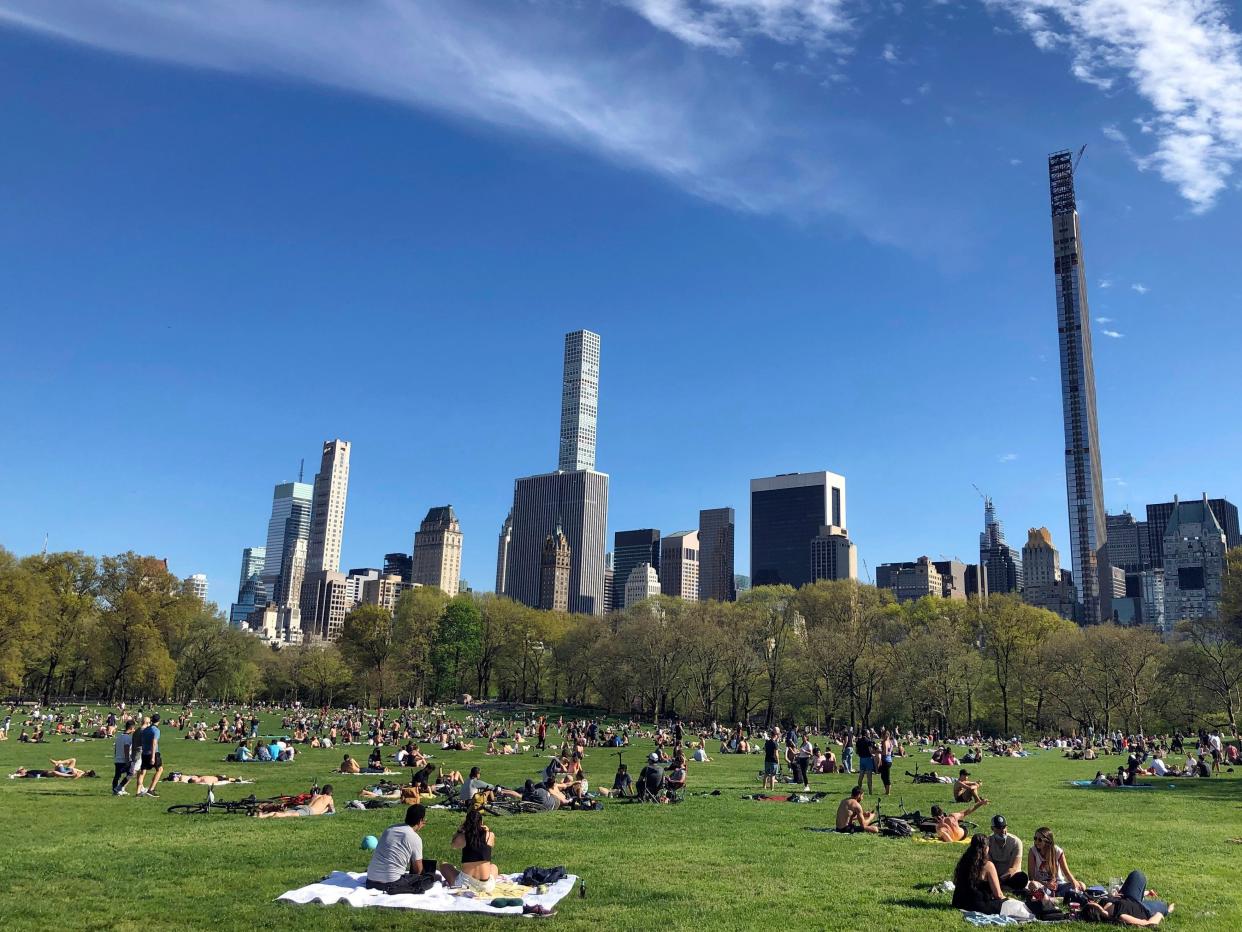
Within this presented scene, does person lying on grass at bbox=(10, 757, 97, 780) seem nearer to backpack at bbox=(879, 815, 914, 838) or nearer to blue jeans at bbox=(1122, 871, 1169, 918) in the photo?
backpack at bbox=(879, 815, 914, 838)

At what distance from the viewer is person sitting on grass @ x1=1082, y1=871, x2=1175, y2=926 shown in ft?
37.9

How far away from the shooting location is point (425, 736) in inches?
2098

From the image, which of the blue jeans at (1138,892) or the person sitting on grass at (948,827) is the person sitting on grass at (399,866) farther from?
the person sitting on grass at (948,827)

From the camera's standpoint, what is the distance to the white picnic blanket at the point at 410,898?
11773mm

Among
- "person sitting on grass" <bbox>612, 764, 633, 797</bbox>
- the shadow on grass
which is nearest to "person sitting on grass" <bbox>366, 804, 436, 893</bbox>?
the shadow on grass

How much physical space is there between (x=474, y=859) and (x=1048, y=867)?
8293 mm

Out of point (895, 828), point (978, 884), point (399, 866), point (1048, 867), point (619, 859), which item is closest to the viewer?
point (978, 884)

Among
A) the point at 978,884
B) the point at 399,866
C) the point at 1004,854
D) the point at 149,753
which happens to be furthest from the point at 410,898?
the point at 149,753

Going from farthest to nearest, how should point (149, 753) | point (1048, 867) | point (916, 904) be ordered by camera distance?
point (149, 753), point (1048, 867), point (916, 904)

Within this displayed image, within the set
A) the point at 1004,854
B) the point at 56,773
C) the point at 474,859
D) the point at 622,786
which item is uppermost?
the point at 1004,854

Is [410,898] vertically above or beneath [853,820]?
beneath

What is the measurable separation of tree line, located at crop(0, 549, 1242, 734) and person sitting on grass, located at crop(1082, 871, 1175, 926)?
5438cm

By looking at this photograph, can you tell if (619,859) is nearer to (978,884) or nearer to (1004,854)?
(978,884)

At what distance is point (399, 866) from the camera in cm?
1277
